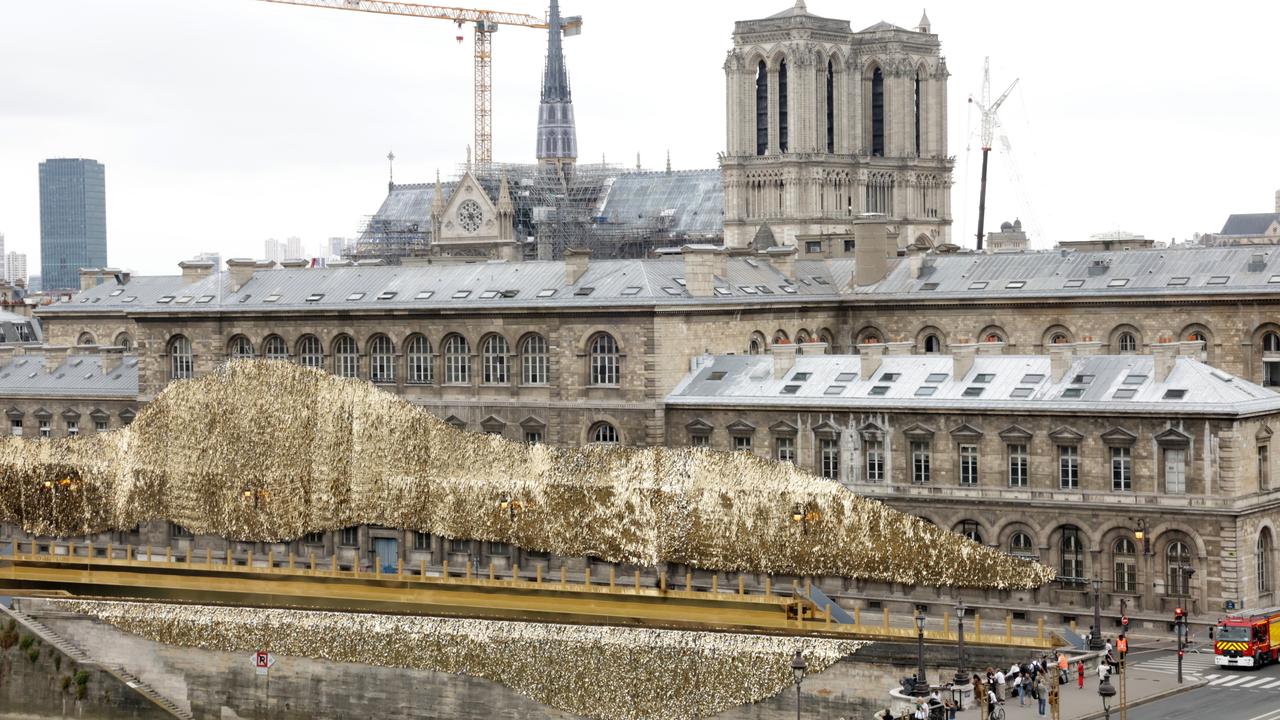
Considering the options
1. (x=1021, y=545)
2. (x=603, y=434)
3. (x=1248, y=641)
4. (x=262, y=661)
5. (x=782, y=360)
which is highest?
(x=782, y=360)

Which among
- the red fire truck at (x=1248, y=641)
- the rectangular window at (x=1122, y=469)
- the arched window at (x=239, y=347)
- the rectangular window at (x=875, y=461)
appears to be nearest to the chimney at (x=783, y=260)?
the rectangular window at (x=875, y=461)

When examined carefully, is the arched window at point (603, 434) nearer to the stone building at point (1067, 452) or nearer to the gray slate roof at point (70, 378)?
the stone building at point (1067, 452)

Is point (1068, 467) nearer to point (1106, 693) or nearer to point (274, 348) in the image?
point (1106, 693)

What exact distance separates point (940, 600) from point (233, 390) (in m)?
40.5

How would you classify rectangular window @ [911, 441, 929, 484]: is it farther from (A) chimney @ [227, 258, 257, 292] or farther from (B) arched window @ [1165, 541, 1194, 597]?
(A) chimney @ [227, 258, 257, 292]

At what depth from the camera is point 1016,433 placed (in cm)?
10406

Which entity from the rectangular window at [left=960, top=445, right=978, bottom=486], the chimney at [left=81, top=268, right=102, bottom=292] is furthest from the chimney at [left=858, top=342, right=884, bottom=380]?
the chimney at [left=81, top=268, right=102, bottom=292]

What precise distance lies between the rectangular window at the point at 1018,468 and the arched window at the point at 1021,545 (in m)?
2.12

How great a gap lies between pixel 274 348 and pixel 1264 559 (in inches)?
2059

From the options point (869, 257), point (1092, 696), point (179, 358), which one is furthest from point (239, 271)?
point (1092, 696)

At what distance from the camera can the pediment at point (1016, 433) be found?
4087 inches

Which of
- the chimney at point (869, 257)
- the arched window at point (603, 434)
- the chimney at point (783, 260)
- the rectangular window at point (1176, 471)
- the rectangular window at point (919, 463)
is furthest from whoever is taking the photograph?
the chimney at point (869, 257)

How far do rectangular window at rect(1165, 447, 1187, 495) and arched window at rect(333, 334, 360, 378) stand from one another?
43477 mm

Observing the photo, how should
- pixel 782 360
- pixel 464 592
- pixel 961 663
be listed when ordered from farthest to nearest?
pixel 782 360 → pixel 464 592 → pixel 961 663
